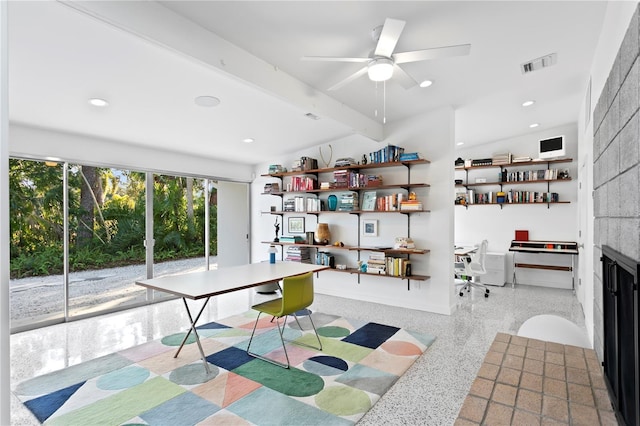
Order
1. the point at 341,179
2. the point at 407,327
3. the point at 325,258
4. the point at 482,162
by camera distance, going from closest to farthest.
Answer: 1. the point at 407,327
2. the point at 341,179
3. the point at 325,258
4. the point at 482,162

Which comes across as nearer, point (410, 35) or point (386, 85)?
point (410, 35)

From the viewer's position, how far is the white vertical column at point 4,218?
2.68ft

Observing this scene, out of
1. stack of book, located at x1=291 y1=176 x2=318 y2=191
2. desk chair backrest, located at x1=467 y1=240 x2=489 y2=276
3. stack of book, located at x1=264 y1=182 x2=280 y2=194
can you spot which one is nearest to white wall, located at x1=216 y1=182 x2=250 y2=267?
stack of book, located at x1=264 y1=182 x2=280 y2=194

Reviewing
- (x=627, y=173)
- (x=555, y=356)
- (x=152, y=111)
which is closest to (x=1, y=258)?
(x=627, y=173)

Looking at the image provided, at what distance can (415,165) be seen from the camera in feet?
15.5

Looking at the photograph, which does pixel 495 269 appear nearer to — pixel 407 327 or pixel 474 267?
pixel 474 267

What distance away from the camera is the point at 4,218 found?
830mm

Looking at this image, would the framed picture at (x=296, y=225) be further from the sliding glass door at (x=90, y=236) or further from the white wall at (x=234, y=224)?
the sliding glass door at (x=90, y=236)

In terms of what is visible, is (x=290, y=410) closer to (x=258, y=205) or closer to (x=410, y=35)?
(x=410, y=35)

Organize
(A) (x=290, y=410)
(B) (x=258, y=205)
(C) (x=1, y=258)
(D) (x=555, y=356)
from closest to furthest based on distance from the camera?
(C) (x=1, y=258) → (D) (x=555, y=356) → (A) (x=290, y=410) → (B) (x=258, y=205)

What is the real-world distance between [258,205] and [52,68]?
14.2 feet

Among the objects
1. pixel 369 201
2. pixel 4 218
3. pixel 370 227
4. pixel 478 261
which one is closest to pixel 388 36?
pixel 4 218

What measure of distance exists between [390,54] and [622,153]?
1584 millimetres

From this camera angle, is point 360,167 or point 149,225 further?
point 149,225
